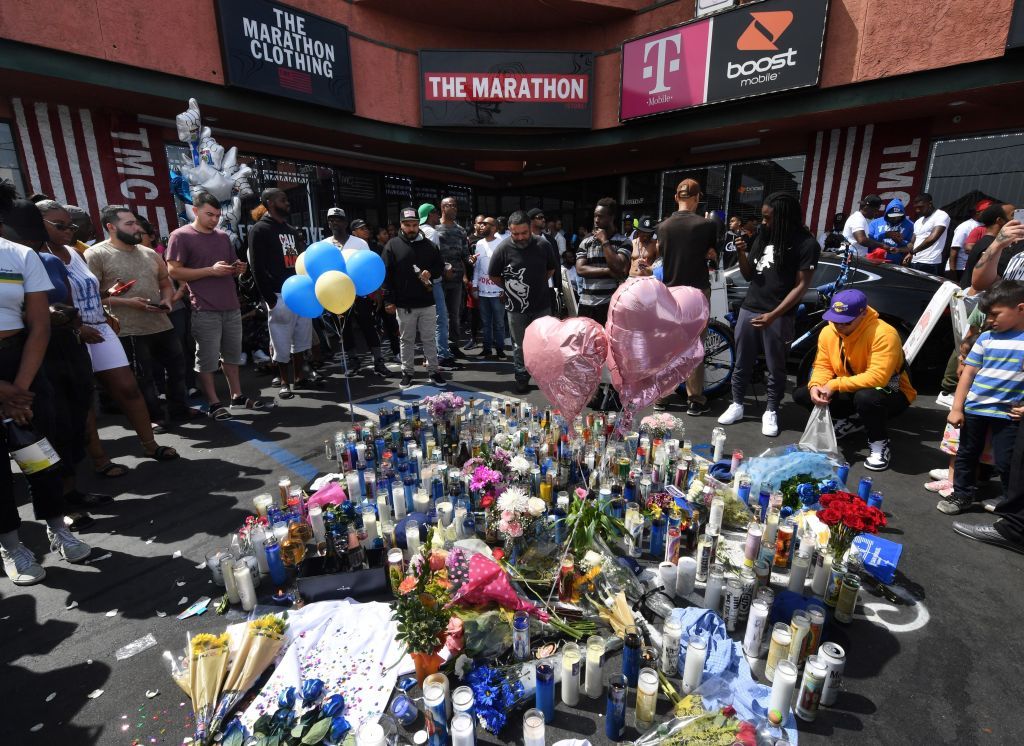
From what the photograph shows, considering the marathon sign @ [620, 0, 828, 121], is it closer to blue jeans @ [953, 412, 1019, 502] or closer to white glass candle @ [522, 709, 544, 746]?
blue jeans @ [953, 412, 1019, 502]

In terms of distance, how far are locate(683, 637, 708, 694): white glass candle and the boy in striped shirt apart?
250cm

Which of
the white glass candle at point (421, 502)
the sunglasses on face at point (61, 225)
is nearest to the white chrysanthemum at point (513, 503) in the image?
the white glass candle at point (421, 502)

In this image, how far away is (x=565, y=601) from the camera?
7.65 feet

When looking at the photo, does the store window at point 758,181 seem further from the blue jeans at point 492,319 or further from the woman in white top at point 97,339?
the woman in white top at point 97,339

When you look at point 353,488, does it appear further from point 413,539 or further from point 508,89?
point 508,89

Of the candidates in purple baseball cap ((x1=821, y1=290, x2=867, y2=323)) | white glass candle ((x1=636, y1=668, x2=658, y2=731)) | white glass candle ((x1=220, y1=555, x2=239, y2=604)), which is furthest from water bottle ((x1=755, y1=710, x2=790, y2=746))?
purple baseball cap ((x1=821, y1=290, x2=867, y2=323))

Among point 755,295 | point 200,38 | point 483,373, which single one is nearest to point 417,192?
point 200,38

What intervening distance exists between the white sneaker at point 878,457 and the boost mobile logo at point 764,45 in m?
7.92

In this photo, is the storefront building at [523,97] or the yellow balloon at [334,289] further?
the storefront building at [523,97]

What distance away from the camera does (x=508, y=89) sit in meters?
11.1

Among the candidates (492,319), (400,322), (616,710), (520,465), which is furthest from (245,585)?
(492,319)

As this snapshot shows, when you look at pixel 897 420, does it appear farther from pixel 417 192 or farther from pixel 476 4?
pixel 417 192

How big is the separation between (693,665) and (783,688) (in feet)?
1.04

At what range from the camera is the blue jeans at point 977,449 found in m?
3.02
